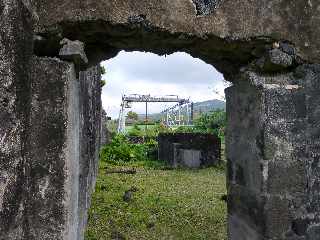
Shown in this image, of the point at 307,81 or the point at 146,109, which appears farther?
the point at 146,109

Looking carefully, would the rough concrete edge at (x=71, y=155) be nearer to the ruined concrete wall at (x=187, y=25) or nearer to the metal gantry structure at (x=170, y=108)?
the ruined concrete wall at (x=187, y=25)

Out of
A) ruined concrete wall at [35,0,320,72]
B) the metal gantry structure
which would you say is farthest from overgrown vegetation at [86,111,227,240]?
the metal gantry structure

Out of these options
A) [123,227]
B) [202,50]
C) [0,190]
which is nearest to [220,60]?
[202,50]

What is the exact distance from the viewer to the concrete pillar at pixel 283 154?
284 cm

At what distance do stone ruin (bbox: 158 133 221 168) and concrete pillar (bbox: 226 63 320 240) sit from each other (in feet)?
35.6

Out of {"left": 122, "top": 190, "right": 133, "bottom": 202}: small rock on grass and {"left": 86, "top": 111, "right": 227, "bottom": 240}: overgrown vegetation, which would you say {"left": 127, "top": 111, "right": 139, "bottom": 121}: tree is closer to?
{"left": 86, "top": 111, "right": 227, "bottom": 240}: overgrown vegetation

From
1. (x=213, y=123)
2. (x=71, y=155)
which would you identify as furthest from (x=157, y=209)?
(x=213, y=123)

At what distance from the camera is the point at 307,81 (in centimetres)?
298

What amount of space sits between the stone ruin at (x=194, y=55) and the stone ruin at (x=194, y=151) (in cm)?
1060

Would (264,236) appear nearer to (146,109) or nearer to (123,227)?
(123,227)

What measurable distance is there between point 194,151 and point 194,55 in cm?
1096

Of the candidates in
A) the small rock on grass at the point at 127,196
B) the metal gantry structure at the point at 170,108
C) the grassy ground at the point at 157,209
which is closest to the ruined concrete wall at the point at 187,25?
the grassy ground at the point at 157,209

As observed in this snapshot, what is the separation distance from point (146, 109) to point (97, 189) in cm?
3399

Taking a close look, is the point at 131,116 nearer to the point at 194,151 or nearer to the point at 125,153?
the point at 125,153
